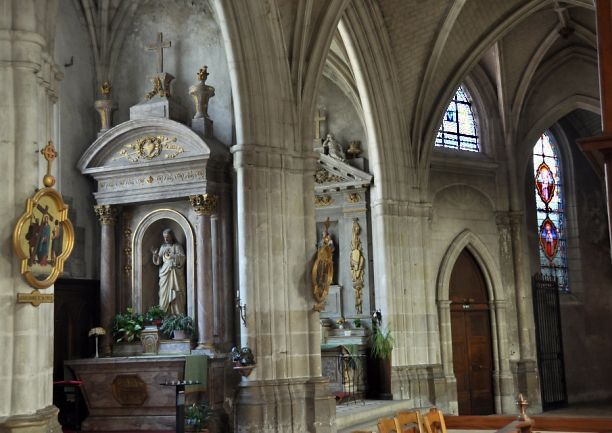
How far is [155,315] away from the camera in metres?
14.5

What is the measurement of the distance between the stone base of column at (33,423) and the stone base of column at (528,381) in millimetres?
13888

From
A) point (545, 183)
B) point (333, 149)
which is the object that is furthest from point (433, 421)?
point (545, 183)

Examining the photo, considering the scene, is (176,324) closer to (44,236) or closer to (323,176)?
(323,176)

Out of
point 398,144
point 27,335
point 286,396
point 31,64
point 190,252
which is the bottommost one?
point 286,396

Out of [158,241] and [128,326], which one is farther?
[158,241]

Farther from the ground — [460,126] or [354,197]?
[460,126]

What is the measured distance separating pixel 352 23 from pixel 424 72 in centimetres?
222

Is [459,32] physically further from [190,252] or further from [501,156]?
[190,252]

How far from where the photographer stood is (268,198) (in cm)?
1216

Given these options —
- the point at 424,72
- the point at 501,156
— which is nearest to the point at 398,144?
the point at 424,72

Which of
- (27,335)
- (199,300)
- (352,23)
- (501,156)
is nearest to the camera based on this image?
(27,335)

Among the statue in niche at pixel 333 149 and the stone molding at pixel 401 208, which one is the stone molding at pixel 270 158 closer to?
the stone molding at pixel 401 208

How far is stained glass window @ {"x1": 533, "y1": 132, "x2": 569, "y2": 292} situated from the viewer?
901 inches

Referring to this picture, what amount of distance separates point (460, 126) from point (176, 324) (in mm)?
9734
